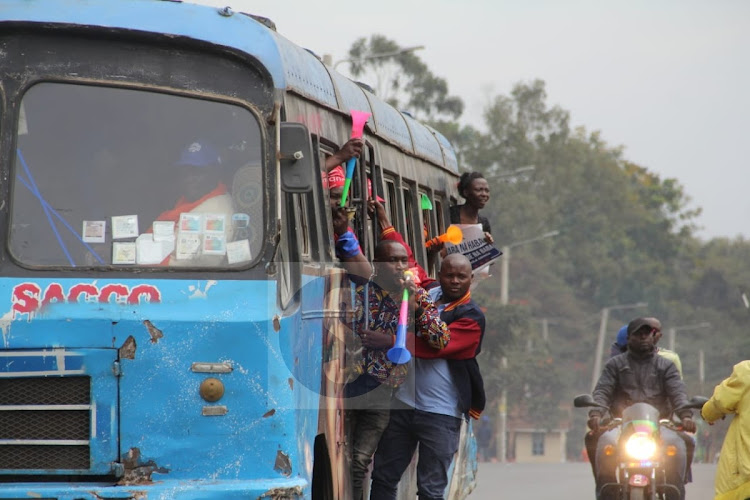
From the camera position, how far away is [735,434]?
8.32 m

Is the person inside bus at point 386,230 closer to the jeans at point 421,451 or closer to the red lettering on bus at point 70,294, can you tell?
the jeans at point 421,451

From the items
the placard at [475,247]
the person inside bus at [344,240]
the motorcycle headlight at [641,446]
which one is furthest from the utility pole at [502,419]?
the person inside bus at [344,240]

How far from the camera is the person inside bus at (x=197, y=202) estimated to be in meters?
6.54

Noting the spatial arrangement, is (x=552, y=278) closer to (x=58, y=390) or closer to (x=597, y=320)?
(x=597, y=320)

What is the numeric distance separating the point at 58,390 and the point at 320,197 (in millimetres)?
1851

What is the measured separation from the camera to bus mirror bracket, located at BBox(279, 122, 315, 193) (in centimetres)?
657

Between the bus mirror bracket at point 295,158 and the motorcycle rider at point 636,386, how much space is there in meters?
4.56

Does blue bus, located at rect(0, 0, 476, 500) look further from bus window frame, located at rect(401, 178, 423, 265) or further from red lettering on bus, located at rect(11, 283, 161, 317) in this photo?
bus window frame, located at rect(401, 178, 423, 265)

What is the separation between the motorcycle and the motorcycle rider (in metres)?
0.14

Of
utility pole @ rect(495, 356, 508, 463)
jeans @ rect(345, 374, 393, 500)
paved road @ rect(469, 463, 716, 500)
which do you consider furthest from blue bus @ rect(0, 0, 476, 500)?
utility pole @ rect(495, 356, 508, 463)

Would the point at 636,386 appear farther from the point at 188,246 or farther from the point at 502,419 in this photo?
the point at 502,419

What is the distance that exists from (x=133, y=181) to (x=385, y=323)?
197 centimetres

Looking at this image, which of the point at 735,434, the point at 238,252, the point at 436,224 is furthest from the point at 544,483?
the point at 238,252

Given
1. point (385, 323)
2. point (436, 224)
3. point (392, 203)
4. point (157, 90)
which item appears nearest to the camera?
point (157, 90)
